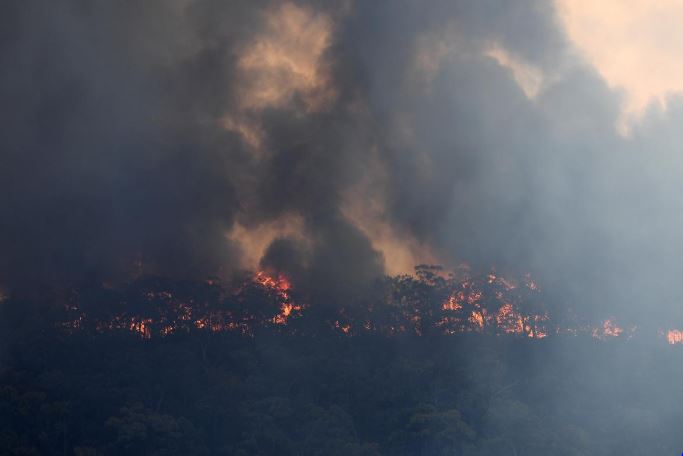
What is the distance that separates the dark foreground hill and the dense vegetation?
0.31 feet

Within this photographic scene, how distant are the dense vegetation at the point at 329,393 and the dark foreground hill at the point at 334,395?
0.09m

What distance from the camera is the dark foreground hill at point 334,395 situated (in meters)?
48.7

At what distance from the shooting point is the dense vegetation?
48.8m

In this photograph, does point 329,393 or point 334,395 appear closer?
point 334,395

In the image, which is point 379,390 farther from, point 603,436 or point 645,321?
point 645,321

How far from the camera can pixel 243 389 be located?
178ft

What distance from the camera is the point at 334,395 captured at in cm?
5656

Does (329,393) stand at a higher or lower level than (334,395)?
higher

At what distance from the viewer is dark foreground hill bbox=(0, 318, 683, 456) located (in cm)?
4869

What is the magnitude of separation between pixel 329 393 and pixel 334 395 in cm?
39

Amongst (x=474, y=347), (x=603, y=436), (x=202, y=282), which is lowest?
(x=603, y=436)

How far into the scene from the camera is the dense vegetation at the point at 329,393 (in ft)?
160


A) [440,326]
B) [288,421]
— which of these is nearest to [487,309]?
[440,326]

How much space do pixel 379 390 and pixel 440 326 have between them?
1025 cm
